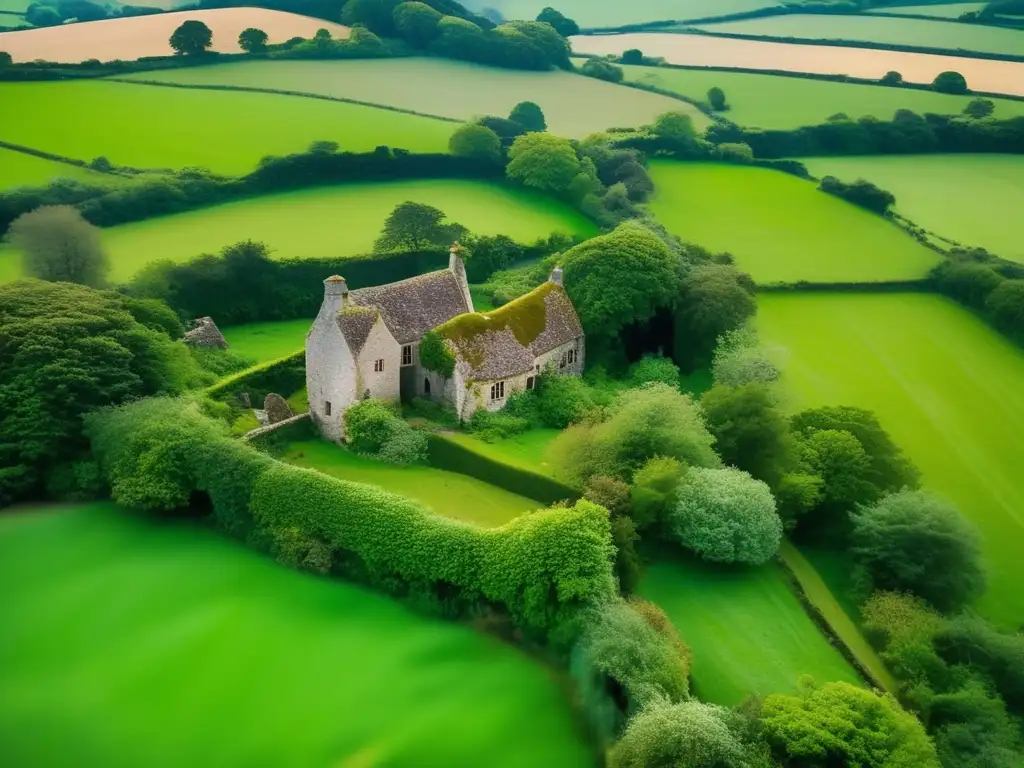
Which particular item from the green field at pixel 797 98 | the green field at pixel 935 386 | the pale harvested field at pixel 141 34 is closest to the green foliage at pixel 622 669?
the green field at pixel 935 386

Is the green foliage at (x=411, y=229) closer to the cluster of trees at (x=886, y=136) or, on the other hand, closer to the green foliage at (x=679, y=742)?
the cluster of trees at (x=886, y=136)

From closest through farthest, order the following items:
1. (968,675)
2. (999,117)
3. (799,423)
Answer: (968,675) → (799,423) → (999,117)

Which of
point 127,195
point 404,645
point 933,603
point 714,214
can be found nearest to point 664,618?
point 404,645

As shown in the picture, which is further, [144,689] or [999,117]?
[999,117]

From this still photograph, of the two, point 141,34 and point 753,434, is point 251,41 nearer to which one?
point 141,34

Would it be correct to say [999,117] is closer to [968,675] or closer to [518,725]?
[968,675]
